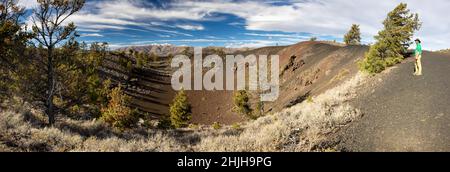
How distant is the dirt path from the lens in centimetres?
1148

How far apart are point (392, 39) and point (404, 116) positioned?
13473 mm

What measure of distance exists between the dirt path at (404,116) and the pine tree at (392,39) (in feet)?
13.3

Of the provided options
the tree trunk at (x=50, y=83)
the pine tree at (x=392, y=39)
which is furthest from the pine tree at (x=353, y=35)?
the tree trunk at (x=50, y=83)

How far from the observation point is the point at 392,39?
83.3 ft

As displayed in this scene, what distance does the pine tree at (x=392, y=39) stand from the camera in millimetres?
24859

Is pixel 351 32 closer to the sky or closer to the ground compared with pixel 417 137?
closer to the sky

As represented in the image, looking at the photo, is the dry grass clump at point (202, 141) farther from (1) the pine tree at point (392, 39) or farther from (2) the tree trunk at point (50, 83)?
(1) the pine tree at point (392, 39)

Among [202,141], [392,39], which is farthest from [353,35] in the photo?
[202,141]

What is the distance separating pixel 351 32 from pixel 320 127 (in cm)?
7466

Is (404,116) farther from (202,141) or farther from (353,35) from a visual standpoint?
(353,35)

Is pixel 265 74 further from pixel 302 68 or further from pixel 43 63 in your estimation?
pixel 43 63

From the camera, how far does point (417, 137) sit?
11656mm

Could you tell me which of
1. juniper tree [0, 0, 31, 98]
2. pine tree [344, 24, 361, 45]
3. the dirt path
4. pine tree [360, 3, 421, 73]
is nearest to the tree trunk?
juniper tree [0, 0, 31, 98]
